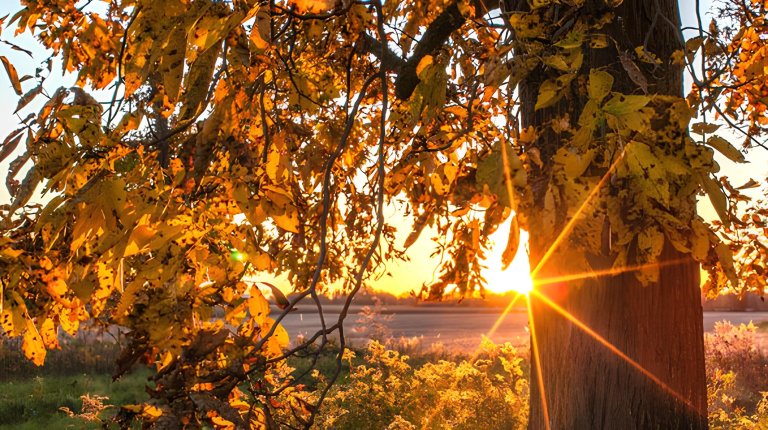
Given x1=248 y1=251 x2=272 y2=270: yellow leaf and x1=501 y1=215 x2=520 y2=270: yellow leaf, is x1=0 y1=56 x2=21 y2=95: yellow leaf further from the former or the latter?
x1=501 y1=215 x2=520 y2=270: yellow leaf

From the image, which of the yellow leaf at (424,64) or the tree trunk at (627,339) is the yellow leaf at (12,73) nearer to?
the yellow leaf at (424,64)

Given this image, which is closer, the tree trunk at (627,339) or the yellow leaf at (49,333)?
the yellow leaf at (49,333)

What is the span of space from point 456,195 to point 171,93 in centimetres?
98

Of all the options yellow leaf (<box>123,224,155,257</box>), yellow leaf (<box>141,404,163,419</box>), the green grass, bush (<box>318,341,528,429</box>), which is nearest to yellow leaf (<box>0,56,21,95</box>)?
yellow leaf (<box>123,224,155,257</box>)

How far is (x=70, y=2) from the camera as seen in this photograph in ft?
13.5

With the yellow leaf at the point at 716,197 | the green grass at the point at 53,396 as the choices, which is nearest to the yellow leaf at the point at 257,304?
the yellow leaf at the point at 716,197

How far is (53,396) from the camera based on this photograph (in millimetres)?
12039

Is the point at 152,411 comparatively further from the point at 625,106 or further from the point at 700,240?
the point at 700,240

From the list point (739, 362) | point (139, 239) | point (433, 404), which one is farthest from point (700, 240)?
point (739, 362)

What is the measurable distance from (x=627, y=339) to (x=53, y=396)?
1200cm

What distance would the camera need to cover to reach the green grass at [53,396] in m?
10.5

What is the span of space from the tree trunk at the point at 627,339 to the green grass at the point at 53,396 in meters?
8.25

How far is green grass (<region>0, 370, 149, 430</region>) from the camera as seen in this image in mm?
10477

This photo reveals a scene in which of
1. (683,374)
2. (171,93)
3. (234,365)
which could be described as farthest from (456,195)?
(683,374)
